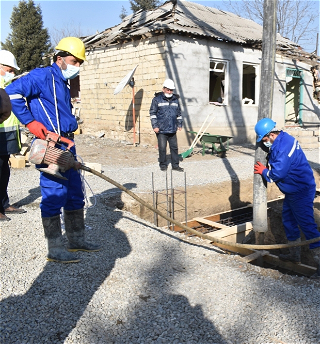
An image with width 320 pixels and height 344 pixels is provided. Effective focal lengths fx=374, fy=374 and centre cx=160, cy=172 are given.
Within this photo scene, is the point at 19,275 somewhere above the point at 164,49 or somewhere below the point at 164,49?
below

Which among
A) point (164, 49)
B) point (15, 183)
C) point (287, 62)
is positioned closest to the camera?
point (15, 183)

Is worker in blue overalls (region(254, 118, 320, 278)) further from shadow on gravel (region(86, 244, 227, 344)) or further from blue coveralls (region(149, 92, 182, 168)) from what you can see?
blue coveralls (region(149, 92, 182, 168))

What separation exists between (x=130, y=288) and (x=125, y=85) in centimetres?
990

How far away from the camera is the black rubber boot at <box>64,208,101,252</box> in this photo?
13.2 ft

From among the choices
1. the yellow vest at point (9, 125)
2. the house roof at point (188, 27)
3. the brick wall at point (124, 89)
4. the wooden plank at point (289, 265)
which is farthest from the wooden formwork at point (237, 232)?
the house roof at point (188, 27)

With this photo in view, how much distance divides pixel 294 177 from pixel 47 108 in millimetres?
3029

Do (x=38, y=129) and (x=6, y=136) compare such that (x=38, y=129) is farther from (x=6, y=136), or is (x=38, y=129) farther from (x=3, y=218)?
(x=3, y=218)

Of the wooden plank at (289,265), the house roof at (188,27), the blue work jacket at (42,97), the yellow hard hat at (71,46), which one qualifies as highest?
the house roof at (188,27)

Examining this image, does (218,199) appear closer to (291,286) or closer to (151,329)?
(291,286)

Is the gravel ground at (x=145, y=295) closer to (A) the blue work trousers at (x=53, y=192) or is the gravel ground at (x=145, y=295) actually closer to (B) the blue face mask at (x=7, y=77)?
(A) the blue work trousers at (x=53, y=192)

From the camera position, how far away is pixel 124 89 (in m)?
13.4

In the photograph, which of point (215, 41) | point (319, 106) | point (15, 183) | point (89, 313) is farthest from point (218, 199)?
point (319, 106)

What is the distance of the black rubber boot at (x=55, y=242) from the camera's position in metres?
3.73

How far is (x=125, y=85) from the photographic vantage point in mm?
12453
